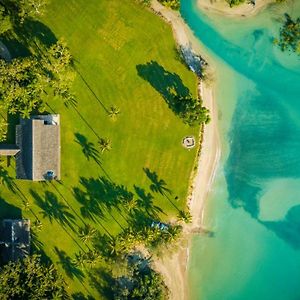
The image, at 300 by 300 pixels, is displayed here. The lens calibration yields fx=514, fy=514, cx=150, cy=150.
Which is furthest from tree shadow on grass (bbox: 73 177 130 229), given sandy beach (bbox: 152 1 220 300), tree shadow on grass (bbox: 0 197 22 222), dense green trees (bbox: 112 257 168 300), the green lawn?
sandy beach (bbox: 152 1 220 300)

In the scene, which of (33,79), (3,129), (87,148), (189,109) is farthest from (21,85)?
(189,109)

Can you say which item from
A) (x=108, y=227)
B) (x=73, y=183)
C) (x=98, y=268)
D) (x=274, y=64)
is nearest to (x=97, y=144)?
(x=73, y=183)

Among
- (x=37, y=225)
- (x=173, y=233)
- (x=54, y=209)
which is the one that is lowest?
(x=37, y=225)

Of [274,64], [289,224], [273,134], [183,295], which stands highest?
[274,64]

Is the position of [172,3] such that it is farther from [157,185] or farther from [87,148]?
[157,185]

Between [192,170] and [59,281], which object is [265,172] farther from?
[59,281]
